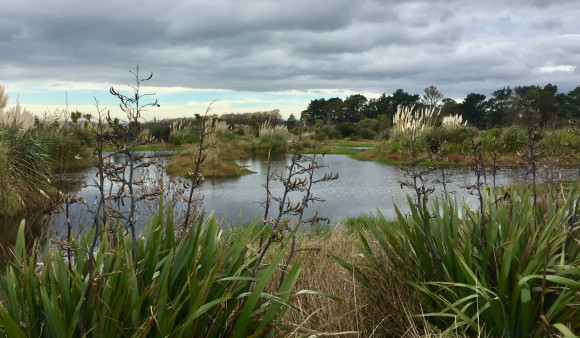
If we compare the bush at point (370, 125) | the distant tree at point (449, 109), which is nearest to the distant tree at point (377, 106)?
the distant tree at point (449, 109)

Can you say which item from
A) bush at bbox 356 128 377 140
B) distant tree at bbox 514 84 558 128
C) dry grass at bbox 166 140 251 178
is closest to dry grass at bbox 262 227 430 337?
distant tree at bbox 514 84 558 128

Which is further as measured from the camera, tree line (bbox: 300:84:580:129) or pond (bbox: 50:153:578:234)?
tree line (bbox: 300:84:580:129)

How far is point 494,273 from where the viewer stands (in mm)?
2955

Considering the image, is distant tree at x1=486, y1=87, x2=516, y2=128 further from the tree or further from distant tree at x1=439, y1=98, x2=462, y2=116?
the tree

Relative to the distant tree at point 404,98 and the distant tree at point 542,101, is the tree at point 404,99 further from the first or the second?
the distant tree at point 542,101

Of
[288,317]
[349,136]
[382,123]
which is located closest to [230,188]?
[288,317]

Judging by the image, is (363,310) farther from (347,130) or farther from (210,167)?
(347,130)

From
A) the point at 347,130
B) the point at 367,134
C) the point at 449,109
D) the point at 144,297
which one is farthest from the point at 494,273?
the point at 449,109

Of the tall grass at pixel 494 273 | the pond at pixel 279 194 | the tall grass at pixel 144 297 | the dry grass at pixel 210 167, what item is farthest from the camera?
the dry grass at pixel 210 167

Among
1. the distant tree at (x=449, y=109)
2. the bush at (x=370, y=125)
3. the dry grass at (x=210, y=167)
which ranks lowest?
the dry grass at (x=210, y=167)

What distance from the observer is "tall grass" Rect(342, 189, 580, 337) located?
256 centimetres

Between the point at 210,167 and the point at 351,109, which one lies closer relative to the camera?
the point at 210,167

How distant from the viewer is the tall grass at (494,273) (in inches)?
101

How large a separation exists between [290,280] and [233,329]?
36cm
